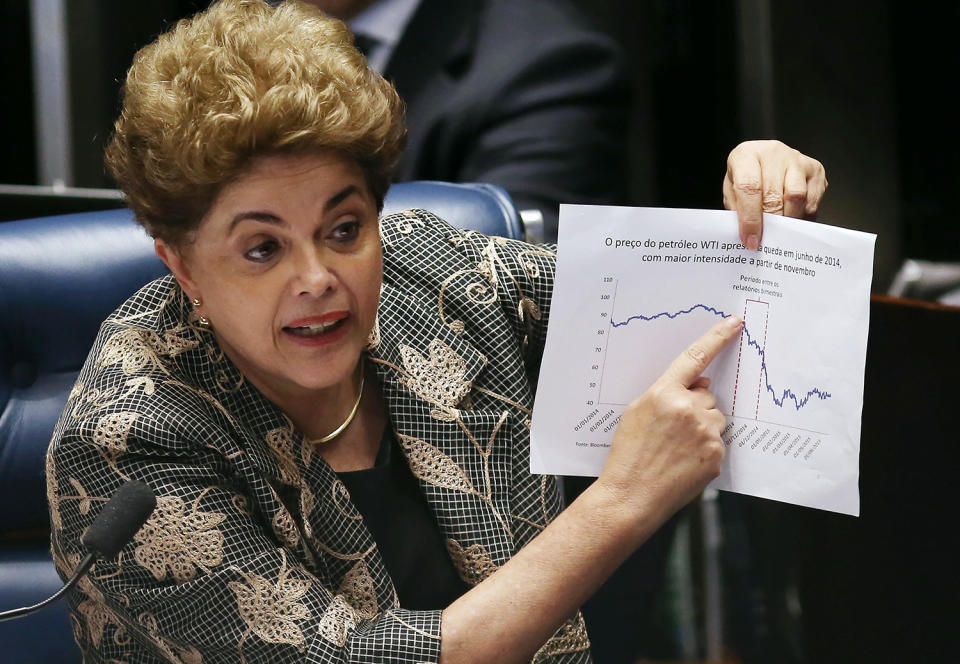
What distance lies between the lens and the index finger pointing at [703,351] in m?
1.20

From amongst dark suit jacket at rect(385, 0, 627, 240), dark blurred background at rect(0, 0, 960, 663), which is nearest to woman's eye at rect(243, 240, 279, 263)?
dark blurred background at rect(0, 0, 960, 663)

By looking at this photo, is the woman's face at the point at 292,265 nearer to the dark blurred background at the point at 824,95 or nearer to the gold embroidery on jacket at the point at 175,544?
the gold embroidery on jacket at the point at 175,544

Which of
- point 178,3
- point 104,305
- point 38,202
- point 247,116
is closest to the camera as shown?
point 247,116

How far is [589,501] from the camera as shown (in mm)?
1212

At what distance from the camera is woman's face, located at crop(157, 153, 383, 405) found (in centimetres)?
122

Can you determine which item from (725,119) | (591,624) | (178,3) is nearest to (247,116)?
(591,624)

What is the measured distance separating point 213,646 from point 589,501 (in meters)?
0.40

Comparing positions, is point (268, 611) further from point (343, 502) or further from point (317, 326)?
point (317, 326)

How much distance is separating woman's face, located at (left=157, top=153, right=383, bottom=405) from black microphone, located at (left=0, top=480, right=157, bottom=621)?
0.24 meters

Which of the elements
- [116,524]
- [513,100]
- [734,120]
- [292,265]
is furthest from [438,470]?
[734,120]

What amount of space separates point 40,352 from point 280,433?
42 centimetres

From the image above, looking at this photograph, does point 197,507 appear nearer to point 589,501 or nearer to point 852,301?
point 589,501

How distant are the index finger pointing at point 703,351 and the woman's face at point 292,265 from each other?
34 cm

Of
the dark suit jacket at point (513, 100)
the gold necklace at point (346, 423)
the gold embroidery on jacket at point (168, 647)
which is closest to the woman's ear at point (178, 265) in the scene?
the gold necklace at point (346, 423)
